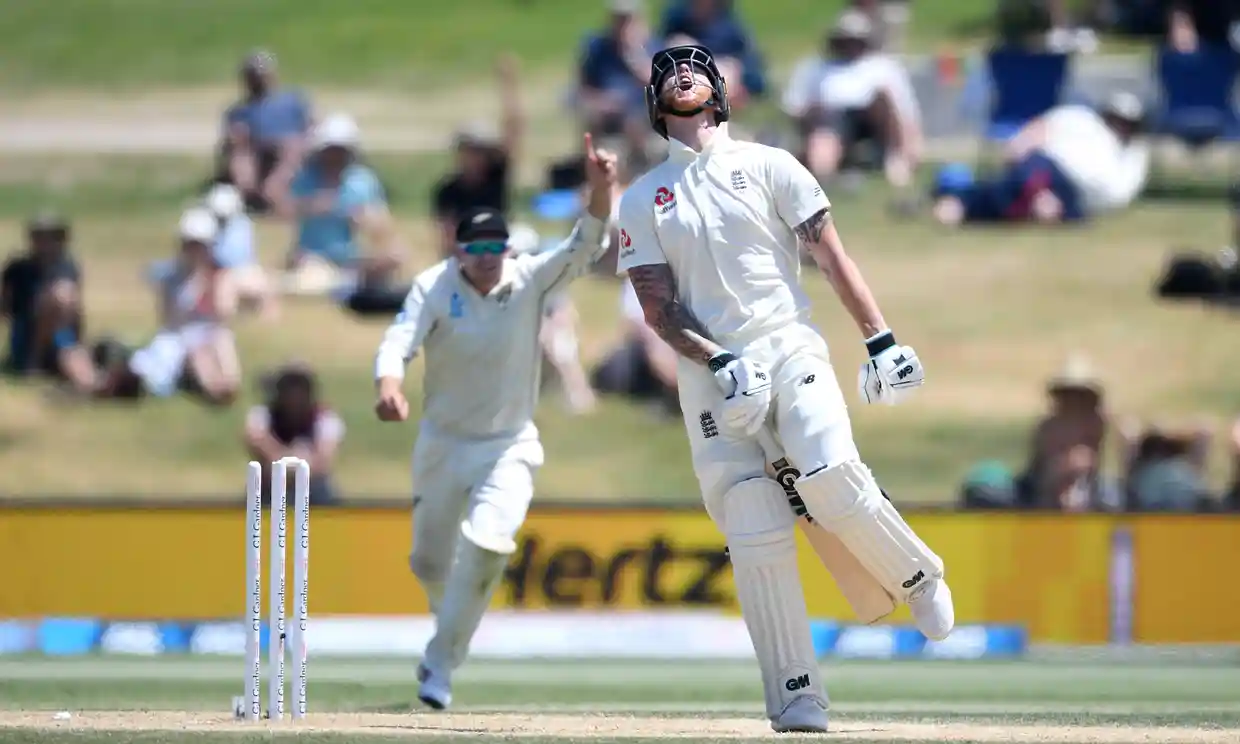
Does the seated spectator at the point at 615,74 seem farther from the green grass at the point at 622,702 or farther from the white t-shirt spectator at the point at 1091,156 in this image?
the green grass at the point at 622,702

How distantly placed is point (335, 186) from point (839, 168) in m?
3.82

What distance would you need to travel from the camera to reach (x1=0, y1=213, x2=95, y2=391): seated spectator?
15242 millimetres

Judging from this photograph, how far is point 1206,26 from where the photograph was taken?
58.1ft

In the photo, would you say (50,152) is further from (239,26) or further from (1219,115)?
(1219,115)

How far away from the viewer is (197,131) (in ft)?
66.9

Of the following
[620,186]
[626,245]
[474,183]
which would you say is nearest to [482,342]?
[626,245]

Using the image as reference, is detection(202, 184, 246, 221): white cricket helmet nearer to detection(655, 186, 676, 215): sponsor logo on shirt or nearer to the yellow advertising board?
the yellow advertising board

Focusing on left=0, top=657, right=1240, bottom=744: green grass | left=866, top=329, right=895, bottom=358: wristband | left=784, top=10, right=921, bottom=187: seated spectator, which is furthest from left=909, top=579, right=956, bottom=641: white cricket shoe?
left=784, top=10, right=921, bottom=187: seated spectator

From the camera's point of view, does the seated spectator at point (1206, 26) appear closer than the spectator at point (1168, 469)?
No

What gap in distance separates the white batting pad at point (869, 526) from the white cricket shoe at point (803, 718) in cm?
46

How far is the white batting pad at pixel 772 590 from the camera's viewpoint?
7055 mm

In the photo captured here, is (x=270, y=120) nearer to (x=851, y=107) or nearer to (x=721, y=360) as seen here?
(x=851, y=107)

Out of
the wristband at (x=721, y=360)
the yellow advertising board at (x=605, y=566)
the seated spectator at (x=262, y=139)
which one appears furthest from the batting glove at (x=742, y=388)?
the seated spectator at (x=262, y=139)

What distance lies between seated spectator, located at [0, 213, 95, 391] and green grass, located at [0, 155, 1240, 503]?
0.24 metres
